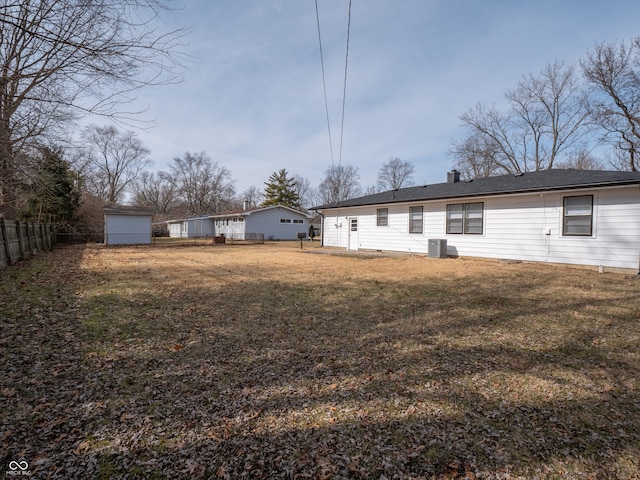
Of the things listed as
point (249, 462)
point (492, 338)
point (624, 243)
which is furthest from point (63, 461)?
point (624, 243)

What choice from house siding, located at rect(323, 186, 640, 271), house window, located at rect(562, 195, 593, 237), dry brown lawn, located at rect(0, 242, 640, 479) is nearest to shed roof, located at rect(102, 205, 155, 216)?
house siding, located at rect(323, 186, 640, 271)

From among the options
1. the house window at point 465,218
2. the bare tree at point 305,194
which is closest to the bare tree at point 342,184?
the bare tree at point 305,194

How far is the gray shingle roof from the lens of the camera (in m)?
9.90

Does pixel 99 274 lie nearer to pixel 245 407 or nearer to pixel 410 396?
pixel 245 407

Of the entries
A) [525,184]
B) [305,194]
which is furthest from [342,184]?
[525,184]

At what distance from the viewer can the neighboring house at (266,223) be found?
102 feet

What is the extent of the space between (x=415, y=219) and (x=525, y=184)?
186 inches

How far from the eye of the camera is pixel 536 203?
453 inches

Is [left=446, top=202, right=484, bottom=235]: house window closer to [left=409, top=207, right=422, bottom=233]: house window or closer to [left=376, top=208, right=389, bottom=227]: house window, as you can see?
[left=409, top=207, right=422, bottom=233]: house window

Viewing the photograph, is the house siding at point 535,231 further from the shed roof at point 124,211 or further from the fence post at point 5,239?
the shed roof at point 124,211

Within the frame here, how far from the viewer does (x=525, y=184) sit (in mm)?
12016

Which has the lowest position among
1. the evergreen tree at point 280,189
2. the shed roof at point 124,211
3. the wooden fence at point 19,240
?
the wooden fence at point 19,240

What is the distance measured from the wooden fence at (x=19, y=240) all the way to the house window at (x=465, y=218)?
16238 millimetres

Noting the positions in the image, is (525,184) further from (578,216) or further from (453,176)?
(453,176)
